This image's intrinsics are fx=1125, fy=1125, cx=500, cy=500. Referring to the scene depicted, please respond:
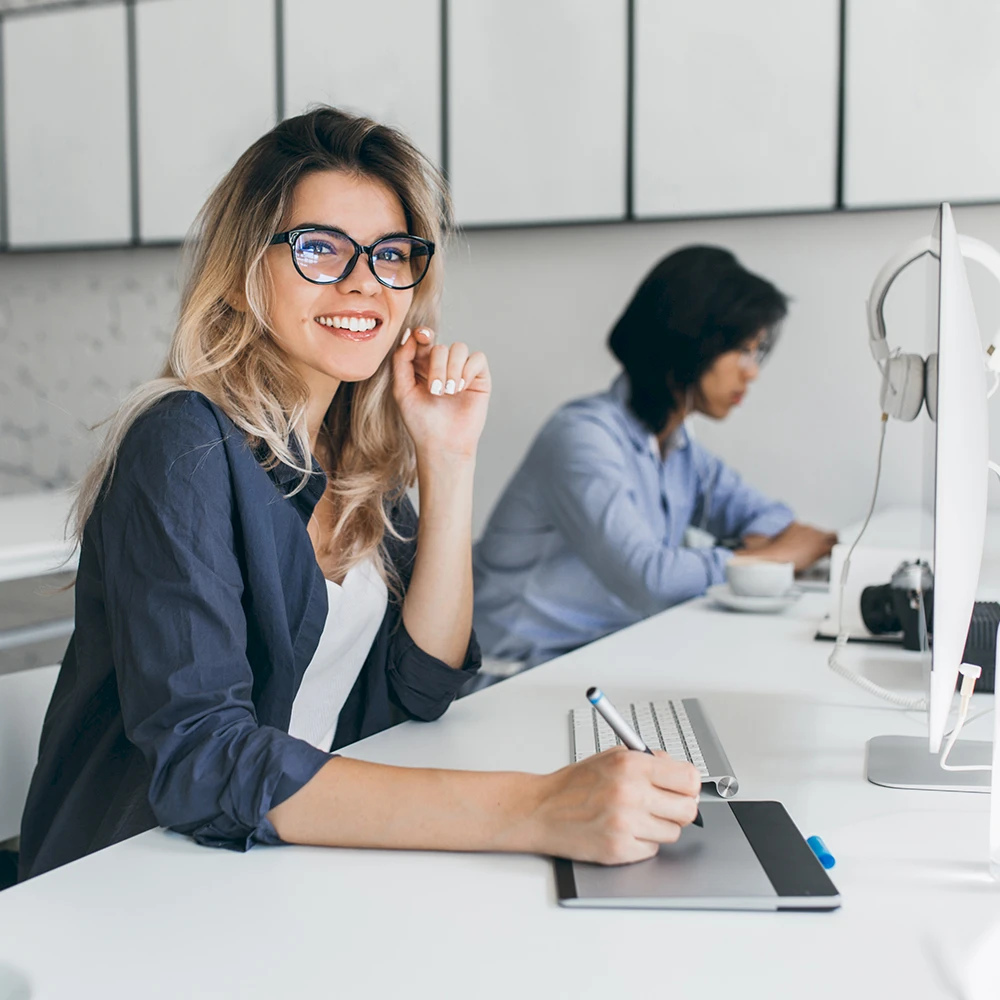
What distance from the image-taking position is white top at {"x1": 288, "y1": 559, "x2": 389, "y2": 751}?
1.21 meters

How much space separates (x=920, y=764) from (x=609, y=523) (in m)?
1.19

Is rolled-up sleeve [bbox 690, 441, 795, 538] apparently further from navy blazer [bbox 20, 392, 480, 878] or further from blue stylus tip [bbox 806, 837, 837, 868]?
blue stylus tip [bbox 806, 837, 837, 868]

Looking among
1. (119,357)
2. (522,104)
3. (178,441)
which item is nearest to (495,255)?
(522,104)

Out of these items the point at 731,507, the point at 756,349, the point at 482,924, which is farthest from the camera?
the point at 731,507

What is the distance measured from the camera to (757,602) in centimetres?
181

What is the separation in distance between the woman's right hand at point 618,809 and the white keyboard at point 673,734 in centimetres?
16

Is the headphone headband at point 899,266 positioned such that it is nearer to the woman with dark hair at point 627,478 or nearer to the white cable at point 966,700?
the white cable at point 966,700

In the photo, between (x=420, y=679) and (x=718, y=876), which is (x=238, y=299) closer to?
(x=420, y=679)

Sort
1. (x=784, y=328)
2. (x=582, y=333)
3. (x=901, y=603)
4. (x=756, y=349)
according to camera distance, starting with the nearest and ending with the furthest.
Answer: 1. (x=901, y=603)
2. (x=756, y=349)
3. (x=784, y=328)
4. (x=582, y=333)

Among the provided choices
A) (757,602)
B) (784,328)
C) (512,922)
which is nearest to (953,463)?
(512,922)

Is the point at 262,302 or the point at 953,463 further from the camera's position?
the point at 262,302

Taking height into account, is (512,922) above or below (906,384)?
below

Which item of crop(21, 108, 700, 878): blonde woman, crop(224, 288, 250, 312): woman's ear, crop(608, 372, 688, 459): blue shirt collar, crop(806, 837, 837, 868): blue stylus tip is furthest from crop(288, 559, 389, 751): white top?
crop(608, 372, 688, 459): blue shirt collar

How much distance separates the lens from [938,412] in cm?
77
